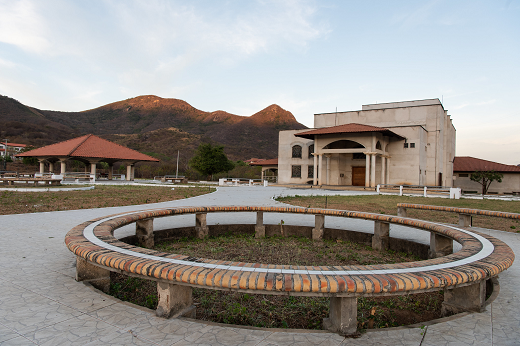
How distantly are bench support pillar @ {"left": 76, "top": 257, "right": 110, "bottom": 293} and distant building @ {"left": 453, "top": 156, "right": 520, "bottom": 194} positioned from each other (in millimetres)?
41495

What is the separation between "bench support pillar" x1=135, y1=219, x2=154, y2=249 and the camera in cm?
500

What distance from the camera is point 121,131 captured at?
9706 centimetres

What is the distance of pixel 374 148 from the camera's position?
83.3 feet

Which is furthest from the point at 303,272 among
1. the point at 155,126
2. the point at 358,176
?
the point at 155,126

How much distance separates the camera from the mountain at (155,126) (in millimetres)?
75812

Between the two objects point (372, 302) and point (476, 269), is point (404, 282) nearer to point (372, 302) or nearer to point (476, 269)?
point (476, 269)

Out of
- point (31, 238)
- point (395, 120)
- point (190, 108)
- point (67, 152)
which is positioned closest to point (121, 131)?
point (190, 108)

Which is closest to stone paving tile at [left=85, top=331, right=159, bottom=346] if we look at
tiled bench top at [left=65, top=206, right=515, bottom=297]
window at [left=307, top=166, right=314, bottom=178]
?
tiled bench top at [left=65, top=206, right=515, bottom=297]

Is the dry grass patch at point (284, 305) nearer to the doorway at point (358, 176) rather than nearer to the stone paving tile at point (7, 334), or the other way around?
the stone paving tile at point (7, 334)

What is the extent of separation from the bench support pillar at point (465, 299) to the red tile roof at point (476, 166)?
4006 centimetres

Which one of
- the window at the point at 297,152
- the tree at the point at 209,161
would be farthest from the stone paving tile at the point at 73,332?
the tree at the point at 209,161

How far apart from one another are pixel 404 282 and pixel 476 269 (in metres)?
0.80

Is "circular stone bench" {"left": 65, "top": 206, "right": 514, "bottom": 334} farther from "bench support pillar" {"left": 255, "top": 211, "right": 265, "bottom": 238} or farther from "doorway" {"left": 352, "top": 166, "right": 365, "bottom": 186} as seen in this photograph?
"doorway" {"left": 352, "top": 166, "right": 365, "bottom": 186}

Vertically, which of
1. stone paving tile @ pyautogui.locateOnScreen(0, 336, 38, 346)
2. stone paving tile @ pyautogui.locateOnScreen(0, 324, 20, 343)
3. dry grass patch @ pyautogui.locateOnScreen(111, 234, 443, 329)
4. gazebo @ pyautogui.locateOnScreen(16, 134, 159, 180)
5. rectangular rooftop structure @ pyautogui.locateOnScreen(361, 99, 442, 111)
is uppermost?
rectangular rooftop structure @ pyautogui.locateOnScreen(361, 99, 442, 111)
